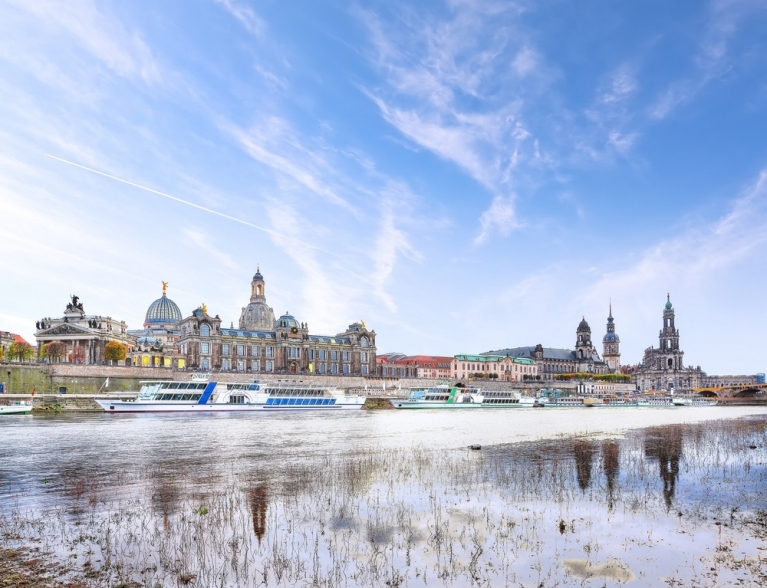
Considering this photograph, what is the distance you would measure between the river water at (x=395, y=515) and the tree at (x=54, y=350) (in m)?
114

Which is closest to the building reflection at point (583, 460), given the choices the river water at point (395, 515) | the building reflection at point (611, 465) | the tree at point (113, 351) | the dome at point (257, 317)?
the river water at point (395, 515)

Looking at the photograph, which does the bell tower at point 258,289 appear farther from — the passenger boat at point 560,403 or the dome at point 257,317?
the passenger boat at point 560,403

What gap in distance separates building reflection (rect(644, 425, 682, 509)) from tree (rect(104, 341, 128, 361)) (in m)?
130

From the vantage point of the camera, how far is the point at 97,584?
43.4 ft

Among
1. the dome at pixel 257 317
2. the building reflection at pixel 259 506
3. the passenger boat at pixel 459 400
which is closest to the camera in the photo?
the building reflection at pixel 259 506

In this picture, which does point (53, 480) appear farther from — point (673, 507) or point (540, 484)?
point (673, 507)

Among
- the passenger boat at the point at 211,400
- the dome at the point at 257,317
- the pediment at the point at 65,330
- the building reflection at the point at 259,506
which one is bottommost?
the passenger boat at the point at 211,400

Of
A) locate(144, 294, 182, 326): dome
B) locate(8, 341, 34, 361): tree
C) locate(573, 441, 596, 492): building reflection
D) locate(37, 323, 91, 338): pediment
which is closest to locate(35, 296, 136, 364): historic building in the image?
locate(37, 323, 91, 338): pediment

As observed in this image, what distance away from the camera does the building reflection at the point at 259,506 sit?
1786cm

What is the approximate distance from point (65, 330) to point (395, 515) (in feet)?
479

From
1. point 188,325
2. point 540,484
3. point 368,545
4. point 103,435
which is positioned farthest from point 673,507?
point 188,325

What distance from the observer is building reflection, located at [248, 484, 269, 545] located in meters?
17.9

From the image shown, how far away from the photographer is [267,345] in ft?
537

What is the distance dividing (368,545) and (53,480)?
1739 centimetres
